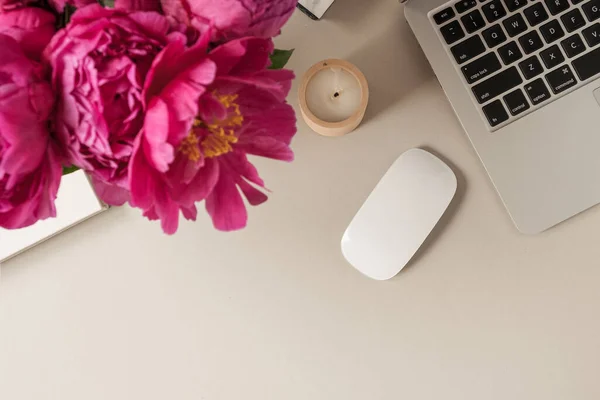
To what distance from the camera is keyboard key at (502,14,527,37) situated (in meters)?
0.47

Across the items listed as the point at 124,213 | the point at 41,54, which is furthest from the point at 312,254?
the point at 41,54

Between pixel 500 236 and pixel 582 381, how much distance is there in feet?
0.51

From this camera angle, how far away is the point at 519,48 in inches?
18.5

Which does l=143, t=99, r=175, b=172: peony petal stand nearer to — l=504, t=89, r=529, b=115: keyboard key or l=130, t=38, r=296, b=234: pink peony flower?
l=130, t=38, r=296, b=234: pink peony flower

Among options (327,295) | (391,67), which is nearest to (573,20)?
(391,67)

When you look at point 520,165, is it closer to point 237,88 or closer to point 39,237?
point 237,88

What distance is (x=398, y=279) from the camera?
52 centimetres

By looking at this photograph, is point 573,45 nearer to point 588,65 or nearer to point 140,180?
point 588,65

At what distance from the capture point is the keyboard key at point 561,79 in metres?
0.47

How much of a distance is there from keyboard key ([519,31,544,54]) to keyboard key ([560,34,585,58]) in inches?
0.8

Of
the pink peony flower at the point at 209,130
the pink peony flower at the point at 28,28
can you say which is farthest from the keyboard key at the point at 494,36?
the pink peony flower at the point at 28,28

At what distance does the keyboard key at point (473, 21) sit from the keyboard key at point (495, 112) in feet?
0.22

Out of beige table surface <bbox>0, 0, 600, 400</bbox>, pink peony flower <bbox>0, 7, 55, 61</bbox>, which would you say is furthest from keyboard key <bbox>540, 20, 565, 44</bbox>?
pink peony flower <bbox>0, 7, 55, 61</bbox>

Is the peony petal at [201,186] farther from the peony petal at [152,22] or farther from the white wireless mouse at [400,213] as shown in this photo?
the white wireless mouse at [400,213]
